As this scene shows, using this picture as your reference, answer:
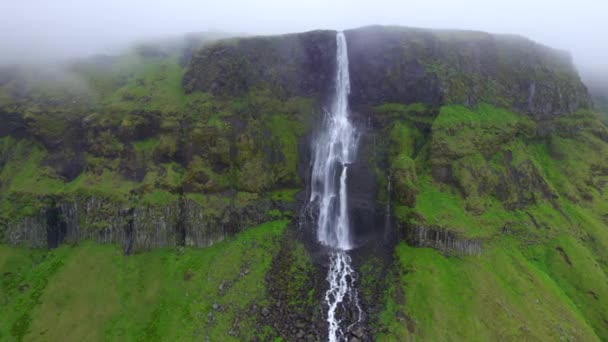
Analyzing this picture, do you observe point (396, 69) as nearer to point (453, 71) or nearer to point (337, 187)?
point (453, 71)

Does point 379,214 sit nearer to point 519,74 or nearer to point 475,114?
point 475,114

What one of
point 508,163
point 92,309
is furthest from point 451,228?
point 92,309

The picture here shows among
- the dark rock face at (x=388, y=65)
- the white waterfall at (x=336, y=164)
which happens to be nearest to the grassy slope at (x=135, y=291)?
the white waterfall at (x=336, y=164)

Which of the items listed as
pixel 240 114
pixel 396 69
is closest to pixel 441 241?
pixel 396 69

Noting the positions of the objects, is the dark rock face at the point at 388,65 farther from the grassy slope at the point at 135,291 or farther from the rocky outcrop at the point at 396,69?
the grassy slope at the point at 135,291

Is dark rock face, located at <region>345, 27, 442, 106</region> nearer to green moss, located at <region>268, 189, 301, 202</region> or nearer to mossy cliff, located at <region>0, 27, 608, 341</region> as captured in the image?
mossy cliff, located at <region>0, 27, 608, 341</region>
